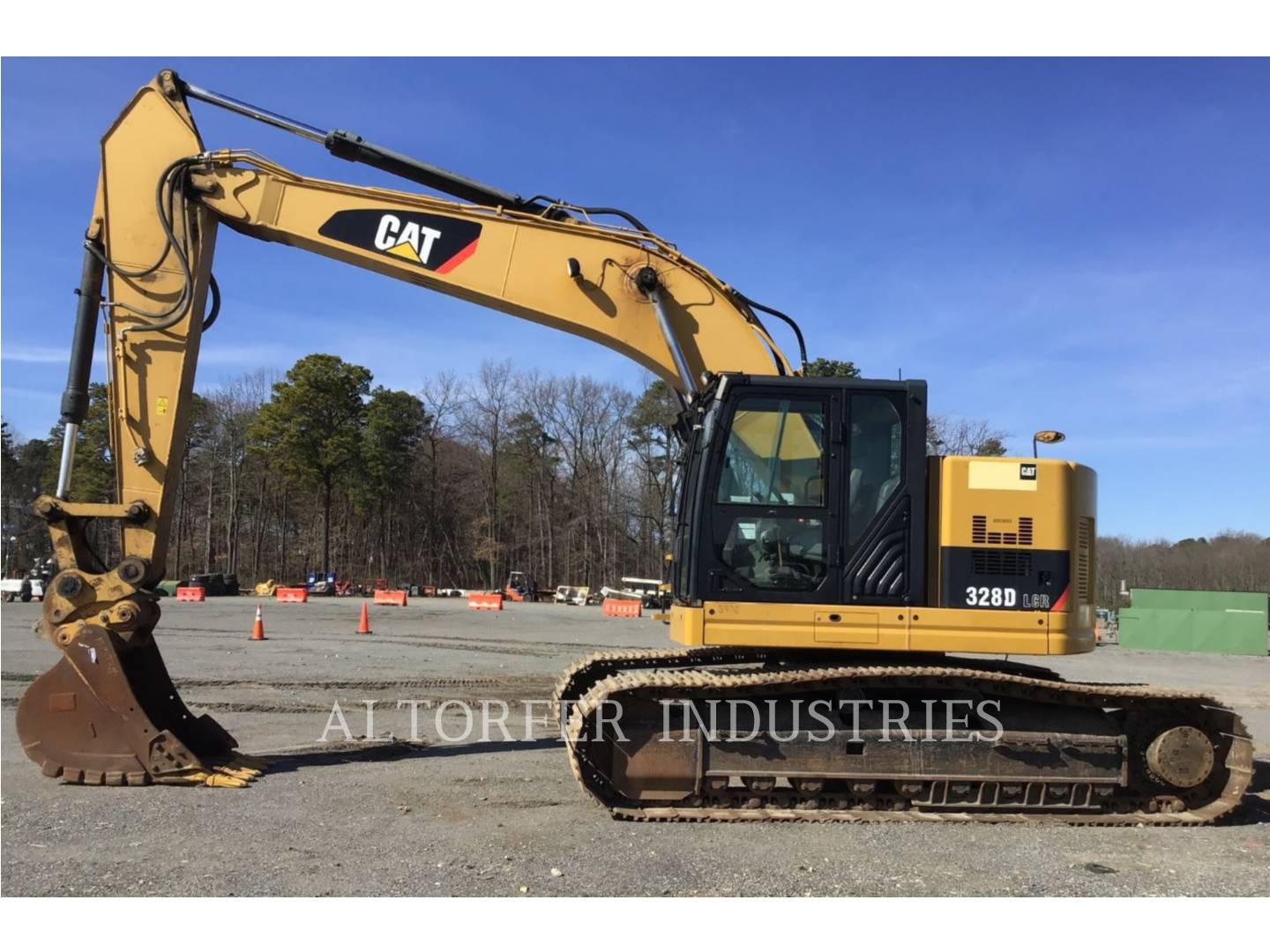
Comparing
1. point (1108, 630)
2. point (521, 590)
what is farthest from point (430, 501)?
point (1108, 630)

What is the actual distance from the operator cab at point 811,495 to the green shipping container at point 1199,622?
22874mm

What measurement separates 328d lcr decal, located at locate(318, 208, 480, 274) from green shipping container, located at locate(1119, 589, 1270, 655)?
80.1 feet

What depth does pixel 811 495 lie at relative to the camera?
636cm

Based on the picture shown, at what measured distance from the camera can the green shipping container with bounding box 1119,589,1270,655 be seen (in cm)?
2452

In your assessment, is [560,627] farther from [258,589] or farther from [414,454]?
[414,454]

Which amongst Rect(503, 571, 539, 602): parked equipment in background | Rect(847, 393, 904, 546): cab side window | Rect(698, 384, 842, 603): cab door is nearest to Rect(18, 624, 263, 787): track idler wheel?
Rect(698, 384, 842, 603): cab door

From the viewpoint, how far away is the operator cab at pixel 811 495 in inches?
249

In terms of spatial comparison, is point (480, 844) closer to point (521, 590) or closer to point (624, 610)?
point (624, 610)

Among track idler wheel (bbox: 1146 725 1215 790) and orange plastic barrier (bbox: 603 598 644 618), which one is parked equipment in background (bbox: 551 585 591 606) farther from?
track idler wheel (bbox: 1146 725 1215 790)

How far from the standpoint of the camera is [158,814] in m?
6.02

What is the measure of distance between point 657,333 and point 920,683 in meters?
3.38

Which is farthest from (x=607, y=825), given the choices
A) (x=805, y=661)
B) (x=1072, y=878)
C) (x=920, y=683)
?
(x=1072, y=878)

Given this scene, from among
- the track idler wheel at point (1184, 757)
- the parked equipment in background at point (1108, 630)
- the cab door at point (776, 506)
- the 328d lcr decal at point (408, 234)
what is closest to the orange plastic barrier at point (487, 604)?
the parked equipment in background at point (1108, 630)

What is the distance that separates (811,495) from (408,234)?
3.96 metres
